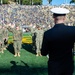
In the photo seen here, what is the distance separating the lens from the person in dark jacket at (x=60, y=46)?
5996mm

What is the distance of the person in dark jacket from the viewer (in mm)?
5996

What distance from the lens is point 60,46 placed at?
607cm

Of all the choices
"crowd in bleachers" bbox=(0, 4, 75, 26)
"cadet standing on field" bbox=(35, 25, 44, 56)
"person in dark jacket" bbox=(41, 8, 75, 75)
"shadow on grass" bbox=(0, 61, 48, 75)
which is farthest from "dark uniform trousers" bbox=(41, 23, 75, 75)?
"crowd in bleachers" bbox=(0, 4, 75, 26)

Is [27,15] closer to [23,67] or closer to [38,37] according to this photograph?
[38,37]

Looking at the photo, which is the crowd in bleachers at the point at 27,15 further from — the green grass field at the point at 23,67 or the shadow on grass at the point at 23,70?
the shadow on grass at the point at 23,70

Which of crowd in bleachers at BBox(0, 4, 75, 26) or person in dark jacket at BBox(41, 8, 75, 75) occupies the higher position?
person in dark jacket at BBox(41, 8, 75, 75)

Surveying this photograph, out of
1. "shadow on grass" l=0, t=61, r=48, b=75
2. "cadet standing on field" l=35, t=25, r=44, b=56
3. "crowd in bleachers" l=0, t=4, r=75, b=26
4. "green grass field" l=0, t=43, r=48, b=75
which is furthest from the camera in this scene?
"crowd in bleachers" l=0, t=4, r=75, b=26

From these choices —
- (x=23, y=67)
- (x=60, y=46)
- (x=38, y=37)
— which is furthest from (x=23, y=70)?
(x=60, y=46)

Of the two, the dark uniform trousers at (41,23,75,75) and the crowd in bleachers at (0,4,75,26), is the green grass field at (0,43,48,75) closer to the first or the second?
the dark uniform trousers at (41,23,75,75)

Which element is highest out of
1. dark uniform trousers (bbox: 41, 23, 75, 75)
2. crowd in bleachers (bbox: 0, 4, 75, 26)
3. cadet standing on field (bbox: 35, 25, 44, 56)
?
dark uniform trousers (bbox: 41, 23, 75, 75)

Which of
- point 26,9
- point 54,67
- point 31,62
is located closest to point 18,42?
point 31,62

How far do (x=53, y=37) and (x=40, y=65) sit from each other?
357 inches

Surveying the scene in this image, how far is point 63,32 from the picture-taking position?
5.99 meters

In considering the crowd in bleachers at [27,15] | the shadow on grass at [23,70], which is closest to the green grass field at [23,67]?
the shadow on grass at [23,70]
